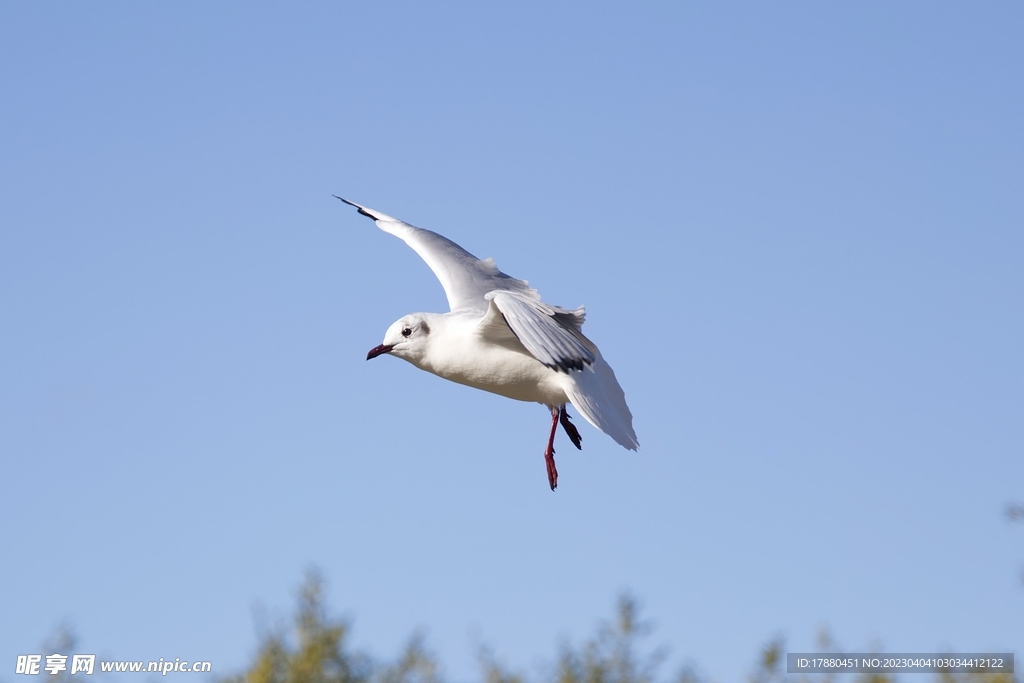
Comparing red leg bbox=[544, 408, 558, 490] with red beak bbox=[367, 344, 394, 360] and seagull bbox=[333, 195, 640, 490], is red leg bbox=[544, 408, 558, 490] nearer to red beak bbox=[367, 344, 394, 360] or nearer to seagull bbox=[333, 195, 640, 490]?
seagull bbox=[333, 195, 640, 490]

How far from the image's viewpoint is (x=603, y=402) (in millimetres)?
7113

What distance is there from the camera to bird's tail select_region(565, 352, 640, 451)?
267 inches

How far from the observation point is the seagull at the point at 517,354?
254 inches

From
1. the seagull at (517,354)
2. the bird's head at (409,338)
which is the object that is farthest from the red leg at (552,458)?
the bird's head at (409,338)

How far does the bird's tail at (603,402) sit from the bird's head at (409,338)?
92cm

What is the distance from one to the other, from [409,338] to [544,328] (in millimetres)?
1261

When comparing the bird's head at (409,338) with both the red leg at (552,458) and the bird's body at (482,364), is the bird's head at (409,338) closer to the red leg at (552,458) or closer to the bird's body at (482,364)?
the bird's body at (482,364)

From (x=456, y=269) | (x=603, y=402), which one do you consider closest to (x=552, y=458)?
(x=603, y=402)

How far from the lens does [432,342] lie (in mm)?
7230

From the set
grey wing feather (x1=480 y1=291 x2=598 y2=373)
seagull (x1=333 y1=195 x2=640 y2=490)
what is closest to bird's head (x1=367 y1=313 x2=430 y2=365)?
seagull (x1=333 y1=195 x2=640 y2=490)

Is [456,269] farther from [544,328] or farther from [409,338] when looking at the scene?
[544,328]

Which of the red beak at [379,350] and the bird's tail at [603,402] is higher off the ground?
the red beak at [379,350]

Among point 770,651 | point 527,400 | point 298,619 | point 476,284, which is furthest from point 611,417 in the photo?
point 298,619

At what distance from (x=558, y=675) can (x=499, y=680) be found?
6.07 feet
